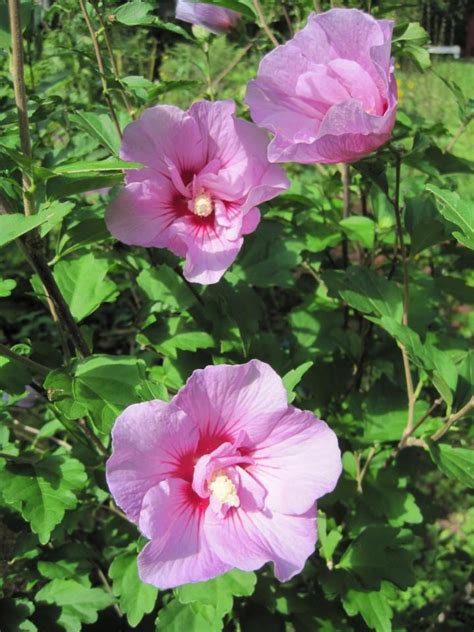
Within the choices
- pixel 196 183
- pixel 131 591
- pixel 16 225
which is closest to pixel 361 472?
pixel 131 591

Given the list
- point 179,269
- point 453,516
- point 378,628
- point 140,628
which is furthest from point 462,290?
point 453,516

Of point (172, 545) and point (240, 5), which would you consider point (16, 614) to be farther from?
point (240, 5)

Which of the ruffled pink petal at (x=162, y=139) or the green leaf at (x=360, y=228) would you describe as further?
the green leaf at (x=360, y=228)

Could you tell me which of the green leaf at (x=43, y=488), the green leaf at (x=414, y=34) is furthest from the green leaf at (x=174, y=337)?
the green leaf at (x=414, y=34)

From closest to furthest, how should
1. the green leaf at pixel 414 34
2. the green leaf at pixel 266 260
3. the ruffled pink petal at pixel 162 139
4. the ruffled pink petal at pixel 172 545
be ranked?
1. the ruffled pink petal at pixel 172 545
2. the ruffled pink petal at pixel 162 139
3. the green leaf at pixel 414 34
4. the green leaf at pixel 266 260

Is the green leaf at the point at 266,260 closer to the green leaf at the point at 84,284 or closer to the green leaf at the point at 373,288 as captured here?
the green leaf at the point at 373,288

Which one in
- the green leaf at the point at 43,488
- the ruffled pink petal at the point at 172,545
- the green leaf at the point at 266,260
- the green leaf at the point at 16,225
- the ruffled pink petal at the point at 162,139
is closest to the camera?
the green leaf at the point at 16,225

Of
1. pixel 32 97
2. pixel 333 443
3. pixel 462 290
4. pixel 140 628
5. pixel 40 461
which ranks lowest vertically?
pixel 140 628

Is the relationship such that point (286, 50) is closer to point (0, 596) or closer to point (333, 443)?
point (333, 443)
